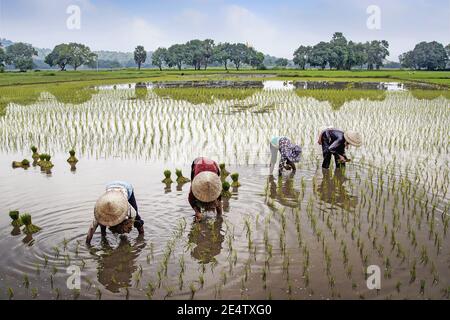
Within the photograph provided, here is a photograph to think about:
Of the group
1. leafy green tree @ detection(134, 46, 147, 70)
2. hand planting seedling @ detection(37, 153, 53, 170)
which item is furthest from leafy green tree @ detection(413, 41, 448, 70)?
Result: hand planting seedling @ detection(37, 153, 53, 170)

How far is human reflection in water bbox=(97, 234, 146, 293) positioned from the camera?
4.62 meters

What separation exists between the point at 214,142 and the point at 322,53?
64.5m

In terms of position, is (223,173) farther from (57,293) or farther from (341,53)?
(341,53)

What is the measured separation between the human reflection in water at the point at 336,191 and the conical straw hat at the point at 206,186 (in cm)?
261

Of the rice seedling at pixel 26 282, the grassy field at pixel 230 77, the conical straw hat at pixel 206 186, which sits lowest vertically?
the rice seedling at pixel 26 282

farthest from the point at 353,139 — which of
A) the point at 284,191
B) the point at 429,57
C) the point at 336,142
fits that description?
the point at 429,57

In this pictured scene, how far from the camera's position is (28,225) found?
5.86 meters

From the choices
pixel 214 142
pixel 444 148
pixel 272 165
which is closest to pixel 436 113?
pixel 444 148

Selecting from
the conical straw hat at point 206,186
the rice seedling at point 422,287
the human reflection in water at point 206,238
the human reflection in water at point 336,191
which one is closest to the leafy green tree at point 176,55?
the human reflection in water at point 336,191

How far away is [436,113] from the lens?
16422 millimetres

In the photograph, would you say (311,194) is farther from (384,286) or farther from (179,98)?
(179,98)

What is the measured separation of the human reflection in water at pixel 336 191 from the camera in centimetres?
700

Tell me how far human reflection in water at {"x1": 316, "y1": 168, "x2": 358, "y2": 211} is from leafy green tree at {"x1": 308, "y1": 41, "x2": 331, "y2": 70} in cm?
6464

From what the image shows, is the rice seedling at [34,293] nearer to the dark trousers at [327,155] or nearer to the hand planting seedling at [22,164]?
the hand planting seedling at [22,164]
